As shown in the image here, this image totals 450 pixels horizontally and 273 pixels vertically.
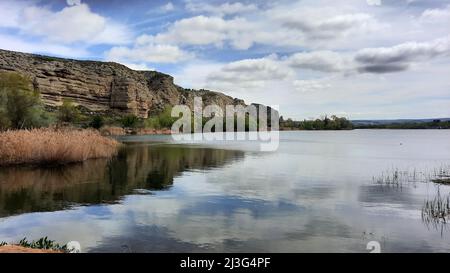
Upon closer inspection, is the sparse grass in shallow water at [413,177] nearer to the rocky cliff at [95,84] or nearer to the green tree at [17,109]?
the green tree at [17,109]

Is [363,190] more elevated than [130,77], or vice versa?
[130,77]

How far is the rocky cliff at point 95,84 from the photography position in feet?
383

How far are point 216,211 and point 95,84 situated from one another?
411 feet

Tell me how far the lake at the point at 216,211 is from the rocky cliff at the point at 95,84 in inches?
4043

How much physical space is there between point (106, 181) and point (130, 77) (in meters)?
126

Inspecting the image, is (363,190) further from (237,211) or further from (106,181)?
(106,181)

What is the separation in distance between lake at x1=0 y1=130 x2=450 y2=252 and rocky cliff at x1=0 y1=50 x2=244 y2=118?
337 feet

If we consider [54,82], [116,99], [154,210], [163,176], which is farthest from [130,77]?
[154,210]

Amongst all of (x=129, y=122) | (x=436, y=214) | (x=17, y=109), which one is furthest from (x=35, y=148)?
(x=129, y=122)

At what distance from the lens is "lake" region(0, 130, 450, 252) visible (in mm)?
9531

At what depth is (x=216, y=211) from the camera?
42.3ft

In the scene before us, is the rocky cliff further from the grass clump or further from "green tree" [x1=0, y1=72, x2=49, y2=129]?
the grass clump

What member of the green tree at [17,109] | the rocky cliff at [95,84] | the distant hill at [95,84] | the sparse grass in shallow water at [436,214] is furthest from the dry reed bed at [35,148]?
the rocky cliff at [95,84]
